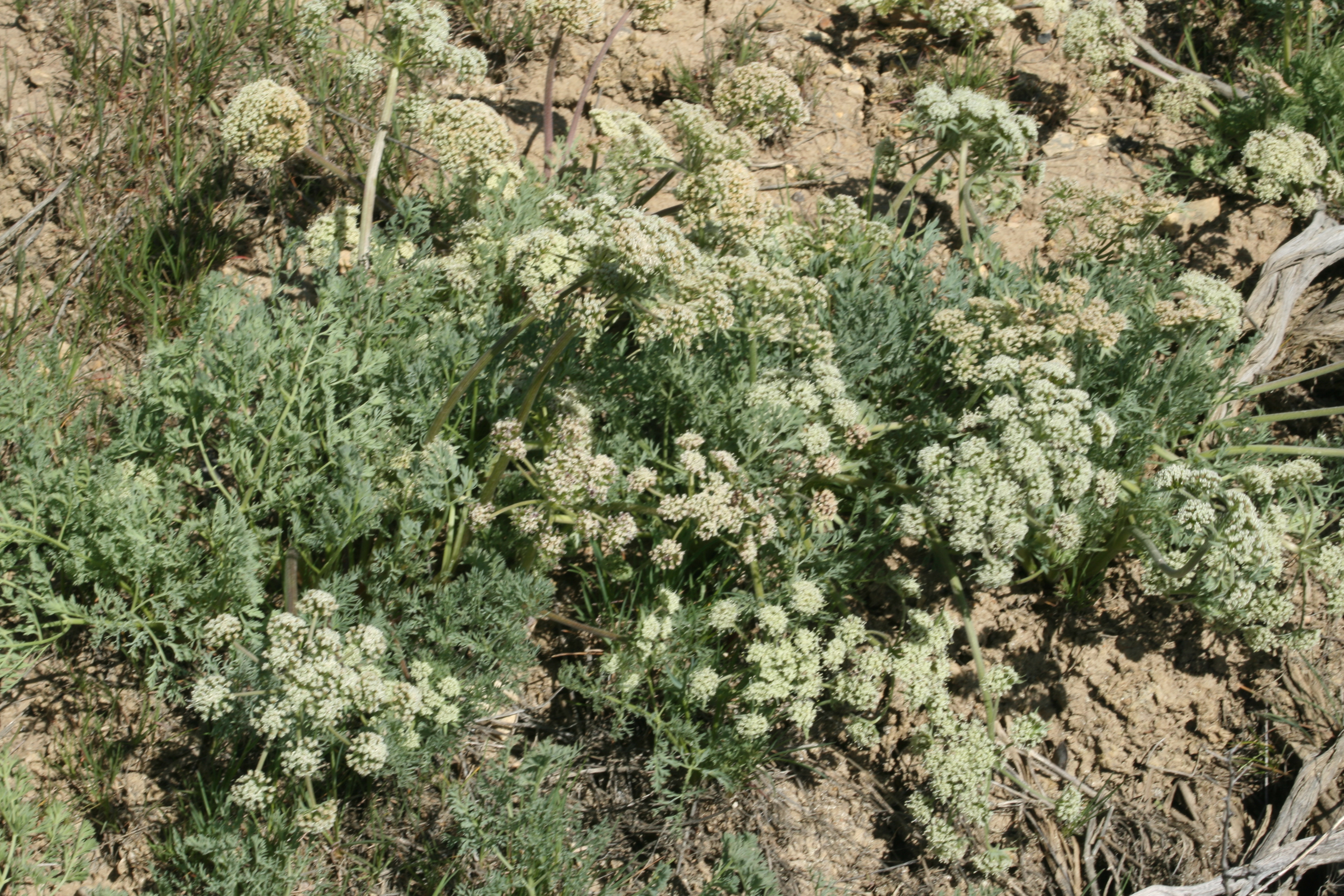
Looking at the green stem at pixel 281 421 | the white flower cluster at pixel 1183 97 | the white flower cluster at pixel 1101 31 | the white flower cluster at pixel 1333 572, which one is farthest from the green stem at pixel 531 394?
the white flower cluster at pixel 1183 97

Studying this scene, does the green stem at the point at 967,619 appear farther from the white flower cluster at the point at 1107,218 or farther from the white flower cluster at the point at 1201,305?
the white flower cluster at the point at 1107,218

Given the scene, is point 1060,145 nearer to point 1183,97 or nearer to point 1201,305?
point 1183,97

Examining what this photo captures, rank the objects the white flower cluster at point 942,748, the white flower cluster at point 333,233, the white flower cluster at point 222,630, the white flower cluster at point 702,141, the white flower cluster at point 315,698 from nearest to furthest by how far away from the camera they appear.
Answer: the white flower cluster at point 315,698 < the white flower cluster at point 222,630 < the white flower cluster at point 942,748 < the white flower cluster at point 702,141 < the white flower cluster at point 333,233

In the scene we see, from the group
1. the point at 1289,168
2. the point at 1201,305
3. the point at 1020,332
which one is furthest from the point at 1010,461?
the point at 1289,168

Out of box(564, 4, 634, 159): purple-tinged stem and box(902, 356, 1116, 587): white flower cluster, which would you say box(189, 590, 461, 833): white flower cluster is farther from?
box(564, 4, 634, 159): purple-tinged stem

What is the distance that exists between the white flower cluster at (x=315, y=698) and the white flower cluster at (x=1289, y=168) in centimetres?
510

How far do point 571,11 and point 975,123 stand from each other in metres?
2.17

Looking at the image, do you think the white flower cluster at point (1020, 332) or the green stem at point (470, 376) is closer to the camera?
the green stem at point (470, 376)

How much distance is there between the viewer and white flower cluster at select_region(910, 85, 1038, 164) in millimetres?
5125

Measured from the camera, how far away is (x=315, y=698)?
3301mm

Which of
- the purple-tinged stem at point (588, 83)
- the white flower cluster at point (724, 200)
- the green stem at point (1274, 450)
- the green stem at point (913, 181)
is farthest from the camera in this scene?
the purple-tinged stem at point (588, 83)

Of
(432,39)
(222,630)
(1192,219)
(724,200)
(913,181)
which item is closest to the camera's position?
(222,630)

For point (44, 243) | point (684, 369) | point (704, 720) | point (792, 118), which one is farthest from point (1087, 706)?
point (44, 243)

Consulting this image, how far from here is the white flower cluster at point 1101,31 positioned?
6.14 meters
